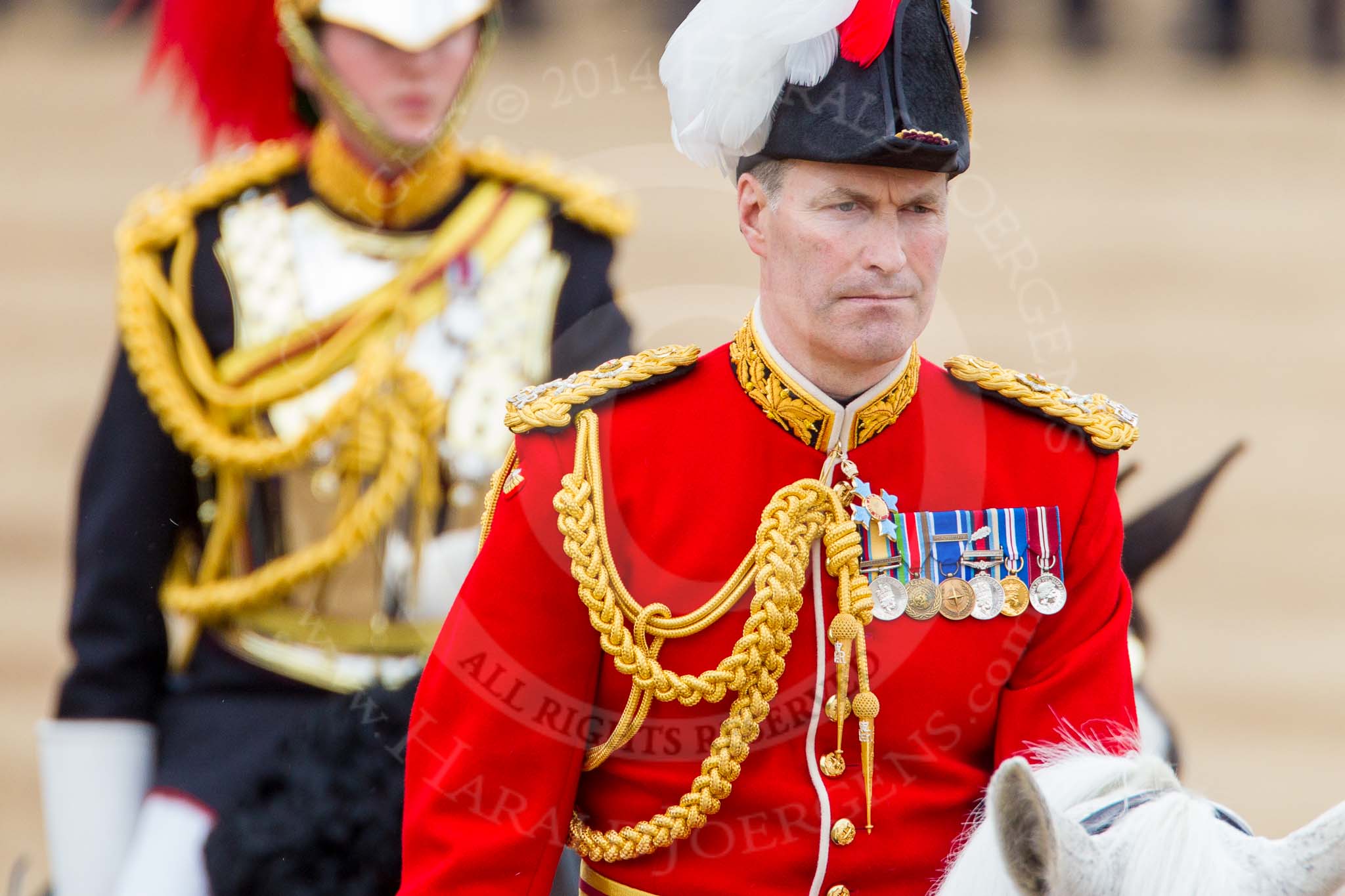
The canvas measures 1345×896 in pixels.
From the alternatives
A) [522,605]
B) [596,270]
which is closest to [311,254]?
[596,270]

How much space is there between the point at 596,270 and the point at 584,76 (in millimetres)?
1032

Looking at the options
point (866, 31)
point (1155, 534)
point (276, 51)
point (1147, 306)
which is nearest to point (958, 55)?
point (866, 31)

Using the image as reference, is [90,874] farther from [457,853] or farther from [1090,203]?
[1090,203]

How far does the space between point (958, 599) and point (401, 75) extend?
127cm

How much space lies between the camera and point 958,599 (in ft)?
5.34

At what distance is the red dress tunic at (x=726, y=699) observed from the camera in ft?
5.23

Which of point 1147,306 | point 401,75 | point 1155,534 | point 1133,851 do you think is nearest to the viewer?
point 1133,851

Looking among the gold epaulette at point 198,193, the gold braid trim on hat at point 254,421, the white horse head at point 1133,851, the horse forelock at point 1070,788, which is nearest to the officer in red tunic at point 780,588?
the horse forelock at point 1070,788

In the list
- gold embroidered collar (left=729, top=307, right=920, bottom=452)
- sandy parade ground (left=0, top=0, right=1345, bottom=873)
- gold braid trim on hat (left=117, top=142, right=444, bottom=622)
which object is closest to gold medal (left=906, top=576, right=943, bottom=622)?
gold embroidered collar (left=729, top=307, right=920, bottom=452)

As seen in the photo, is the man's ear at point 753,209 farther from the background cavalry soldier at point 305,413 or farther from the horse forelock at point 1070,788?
the background cavalry soldier at point 305,413

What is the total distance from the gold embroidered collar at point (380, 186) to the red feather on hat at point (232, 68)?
0.11 meters

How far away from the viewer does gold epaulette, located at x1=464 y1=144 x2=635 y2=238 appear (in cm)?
264

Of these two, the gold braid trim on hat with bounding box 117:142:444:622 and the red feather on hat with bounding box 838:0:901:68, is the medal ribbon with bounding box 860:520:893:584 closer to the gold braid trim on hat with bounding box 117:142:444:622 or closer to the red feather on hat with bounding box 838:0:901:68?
the red feather on hat with bounding box 838:0:901:68

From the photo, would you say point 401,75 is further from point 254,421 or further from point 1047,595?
point 1047,595
